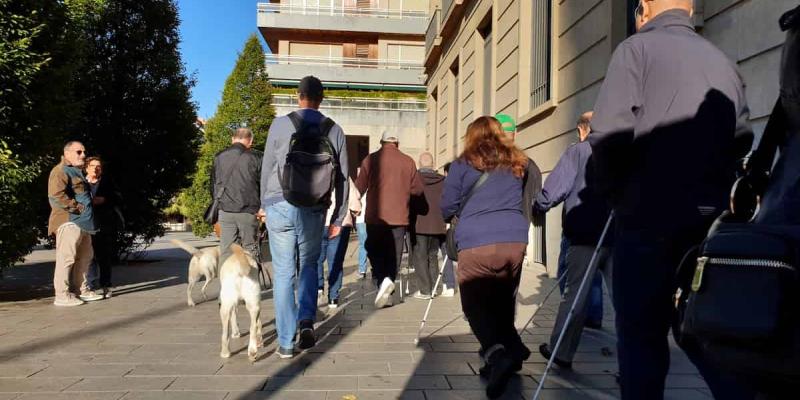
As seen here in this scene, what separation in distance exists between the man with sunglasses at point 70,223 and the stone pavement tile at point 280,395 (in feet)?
14.8

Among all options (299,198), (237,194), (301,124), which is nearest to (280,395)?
(299,198)

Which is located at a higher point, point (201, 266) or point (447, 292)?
point (201, 266)

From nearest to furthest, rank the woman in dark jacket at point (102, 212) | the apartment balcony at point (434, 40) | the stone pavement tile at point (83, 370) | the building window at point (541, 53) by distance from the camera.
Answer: the stone pavement tile at point (83, 370) < the woman in dark jacket at point (102, 212) < the building window at point (541, 53) < the apartment balcony at point (434, 40)

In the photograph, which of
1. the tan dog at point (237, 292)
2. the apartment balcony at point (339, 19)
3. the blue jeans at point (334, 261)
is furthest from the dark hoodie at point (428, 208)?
the apartment balcony at point (339, 19)

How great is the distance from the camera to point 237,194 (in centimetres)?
668

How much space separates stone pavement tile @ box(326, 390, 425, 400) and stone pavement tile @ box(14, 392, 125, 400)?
4.38 ft

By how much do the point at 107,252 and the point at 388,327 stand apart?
4.64 m

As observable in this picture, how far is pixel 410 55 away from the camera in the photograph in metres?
33.9

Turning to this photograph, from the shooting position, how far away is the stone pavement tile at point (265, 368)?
4215mm

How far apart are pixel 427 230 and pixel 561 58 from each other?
169 inches

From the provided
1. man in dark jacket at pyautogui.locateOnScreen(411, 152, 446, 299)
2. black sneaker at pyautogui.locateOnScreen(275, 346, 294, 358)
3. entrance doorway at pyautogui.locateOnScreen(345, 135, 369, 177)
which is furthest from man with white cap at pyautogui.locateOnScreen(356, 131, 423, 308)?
entrance doorway at pyautogui.locateOnScreen(345, 135, 369, 177)

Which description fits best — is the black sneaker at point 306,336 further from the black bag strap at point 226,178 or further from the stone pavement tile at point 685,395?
the stone pavement tile at point 685,395

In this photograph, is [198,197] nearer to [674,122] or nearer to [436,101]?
[436,101]

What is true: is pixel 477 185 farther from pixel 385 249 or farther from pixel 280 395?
pixel 385 249
